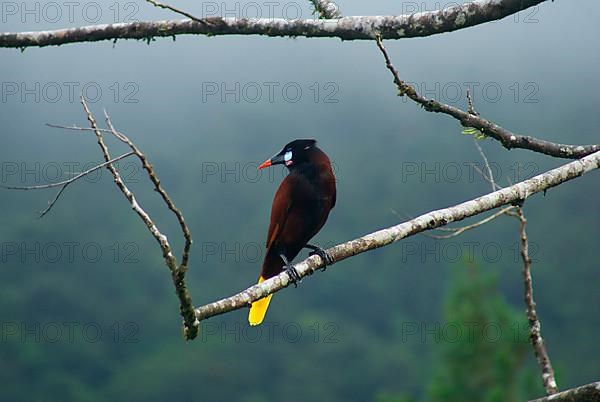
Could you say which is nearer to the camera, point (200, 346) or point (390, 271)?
point (200, 346)

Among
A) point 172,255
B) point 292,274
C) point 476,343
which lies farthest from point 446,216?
point 476,343

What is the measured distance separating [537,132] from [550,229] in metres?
7.72

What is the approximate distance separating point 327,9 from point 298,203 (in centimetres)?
101

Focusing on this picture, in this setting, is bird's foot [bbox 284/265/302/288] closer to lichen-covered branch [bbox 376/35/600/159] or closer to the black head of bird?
lichen-covered branch [bbox 376/35/600/159]

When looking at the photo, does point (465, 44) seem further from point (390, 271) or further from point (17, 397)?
point (17, 397)

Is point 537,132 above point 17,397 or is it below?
above

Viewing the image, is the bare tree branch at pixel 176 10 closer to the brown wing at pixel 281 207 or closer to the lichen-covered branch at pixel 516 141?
the lichen-covered branch at pixel 516 141

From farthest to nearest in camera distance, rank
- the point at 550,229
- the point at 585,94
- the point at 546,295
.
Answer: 1. the point at 585,94
2. the point at 550,229
3. the point at 546,295

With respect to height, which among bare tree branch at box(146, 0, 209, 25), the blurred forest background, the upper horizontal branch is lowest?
the blurred forest background

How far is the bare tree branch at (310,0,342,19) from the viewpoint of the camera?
4.38 m

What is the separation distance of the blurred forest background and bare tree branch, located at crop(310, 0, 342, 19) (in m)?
31.7

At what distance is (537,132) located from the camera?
64750mm

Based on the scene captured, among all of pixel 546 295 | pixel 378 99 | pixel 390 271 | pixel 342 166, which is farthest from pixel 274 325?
pixel 378 99

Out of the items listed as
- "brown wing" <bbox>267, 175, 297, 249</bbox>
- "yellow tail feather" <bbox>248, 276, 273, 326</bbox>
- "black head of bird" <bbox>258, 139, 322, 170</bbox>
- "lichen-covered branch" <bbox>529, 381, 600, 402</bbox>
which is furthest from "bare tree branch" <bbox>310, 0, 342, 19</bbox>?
"lichen-covered branch" <bbox>529, 381, 600, 402</bbox>
